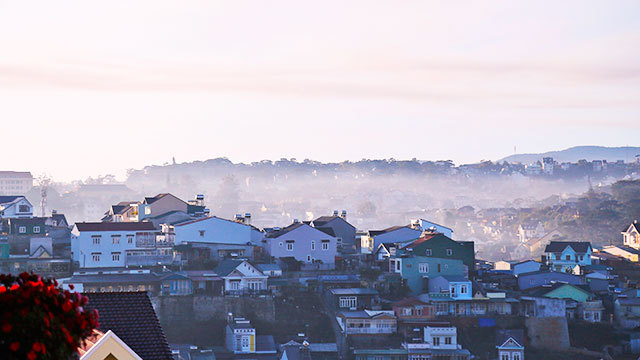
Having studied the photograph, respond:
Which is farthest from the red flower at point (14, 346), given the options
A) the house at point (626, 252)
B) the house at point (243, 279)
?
the house at point (626, 252)

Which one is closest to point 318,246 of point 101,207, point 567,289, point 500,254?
point 567,289

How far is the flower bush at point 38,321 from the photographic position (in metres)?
5.62

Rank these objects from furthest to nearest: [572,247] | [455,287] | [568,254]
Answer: [572,247] < [568,254] < [455,287]

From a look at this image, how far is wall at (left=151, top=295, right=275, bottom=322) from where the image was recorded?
125ft

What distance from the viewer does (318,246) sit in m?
45.1

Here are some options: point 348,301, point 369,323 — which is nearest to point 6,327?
→ point 369,323

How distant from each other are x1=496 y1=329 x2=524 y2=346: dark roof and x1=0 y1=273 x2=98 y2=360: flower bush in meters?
32.2

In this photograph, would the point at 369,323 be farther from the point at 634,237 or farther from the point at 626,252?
the point at 634,237

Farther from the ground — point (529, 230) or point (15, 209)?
point (15, 209)

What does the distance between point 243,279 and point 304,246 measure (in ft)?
17.9

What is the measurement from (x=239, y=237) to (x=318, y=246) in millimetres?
3514

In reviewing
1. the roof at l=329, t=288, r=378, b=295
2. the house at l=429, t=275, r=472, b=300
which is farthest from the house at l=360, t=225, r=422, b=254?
the roof at l=329, t=288, r=378, b=295

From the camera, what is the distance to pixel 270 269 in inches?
1655

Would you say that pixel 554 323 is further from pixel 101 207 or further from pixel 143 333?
pixel 101 207
